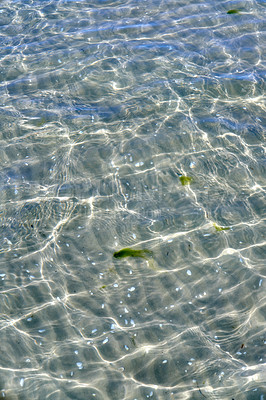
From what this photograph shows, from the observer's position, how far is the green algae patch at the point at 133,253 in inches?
190

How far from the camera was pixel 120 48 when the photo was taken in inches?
314

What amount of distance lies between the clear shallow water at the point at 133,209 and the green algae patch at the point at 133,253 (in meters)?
0.07

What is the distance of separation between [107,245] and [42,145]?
2.12m

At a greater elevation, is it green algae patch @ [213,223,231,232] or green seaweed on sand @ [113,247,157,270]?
green algae patch @ [213,223,231,232]

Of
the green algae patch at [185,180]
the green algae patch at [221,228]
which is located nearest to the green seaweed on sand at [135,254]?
the green algae patch at [221,228]

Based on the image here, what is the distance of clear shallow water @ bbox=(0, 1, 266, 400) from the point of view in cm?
397

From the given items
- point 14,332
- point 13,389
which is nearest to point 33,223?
point 14,332

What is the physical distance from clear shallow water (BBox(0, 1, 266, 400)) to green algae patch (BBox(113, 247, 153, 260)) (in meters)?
0.07

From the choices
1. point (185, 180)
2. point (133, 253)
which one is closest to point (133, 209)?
point (133, 253)

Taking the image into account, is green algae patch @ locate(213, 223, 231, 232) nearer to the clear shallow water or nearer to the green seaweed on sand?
the clear shallow water

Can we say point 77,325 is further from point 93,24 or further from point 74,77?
point 93,24

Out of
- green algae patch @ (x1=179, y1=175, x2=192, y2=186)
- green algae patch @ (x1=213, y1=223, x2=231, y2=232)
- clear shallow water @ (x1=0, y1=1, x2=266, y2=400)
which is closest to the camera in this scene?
clear shallow water @ (x1=0, y1=1, x2=266, y2=400)

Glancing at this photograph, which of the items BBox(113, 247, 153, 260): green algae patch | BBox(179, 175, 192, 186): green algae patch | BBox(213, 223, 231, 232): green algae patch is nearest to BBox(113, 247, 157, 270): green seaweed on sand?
BBox(113, 247, 153, 260): green algae patch

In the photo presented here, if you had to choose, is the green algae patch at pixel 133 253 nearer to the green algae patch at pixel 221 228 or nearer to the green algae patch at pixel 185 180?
the green algae patch at pixel 221 228
